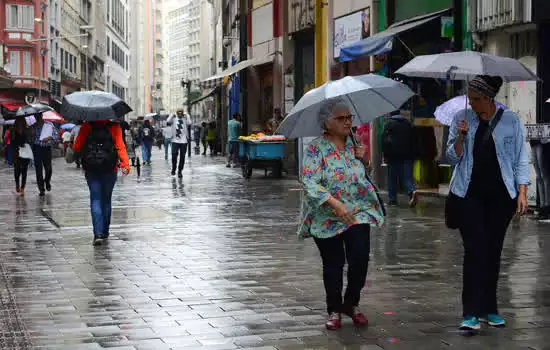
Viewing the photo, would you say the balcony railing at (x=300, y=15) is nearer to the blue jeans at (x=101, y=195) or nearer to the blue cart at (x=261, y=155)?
the blue cart at (x=261, y=155)

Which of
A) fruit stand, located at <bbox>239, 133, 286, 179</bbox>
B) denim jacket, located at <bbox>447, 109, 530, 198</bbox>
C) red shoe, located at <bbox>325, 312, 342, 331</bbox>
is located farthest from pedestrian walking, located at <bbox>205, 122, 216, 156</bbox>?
denim jacket, located at <bbox>447, 109, 530, 198</bbox>

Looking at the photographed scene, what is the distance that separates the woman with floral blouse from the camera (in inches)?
268

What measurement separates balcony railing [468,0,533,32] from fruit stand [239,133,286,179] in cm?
942

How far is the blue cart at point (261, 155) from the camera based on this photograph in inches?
1045

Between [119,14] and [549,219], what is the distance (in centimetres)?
11266

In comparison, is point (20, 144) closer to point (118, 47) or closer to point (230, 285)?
point (230, 285)

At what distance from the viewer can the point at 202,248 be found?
11.6m

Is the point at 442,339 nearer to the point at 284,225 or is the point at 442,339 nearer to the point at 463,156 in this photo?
the point at 463,156

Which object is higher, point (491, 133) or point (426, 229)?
point (491, 133)

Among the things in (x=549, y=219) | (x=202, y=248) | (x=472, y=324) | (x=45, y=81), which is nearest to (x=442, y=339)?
(x=472, y=324)

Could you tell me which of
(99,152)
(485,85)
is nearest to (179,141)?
(99,152)

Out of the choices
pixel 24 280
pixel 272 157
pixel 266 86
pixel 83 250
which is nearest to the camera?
pixel 24 280

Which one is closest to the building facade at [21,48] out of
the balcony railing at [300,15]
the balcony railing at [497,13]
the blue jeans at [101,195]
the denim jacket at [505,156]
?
the balcony railing at [300,15]

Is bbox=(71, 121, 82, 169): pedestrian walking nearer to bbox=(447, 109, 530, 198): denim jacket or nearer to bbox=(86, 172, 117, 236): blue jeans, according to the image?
bbox=(86, 172, 117, 236): blue jeans
